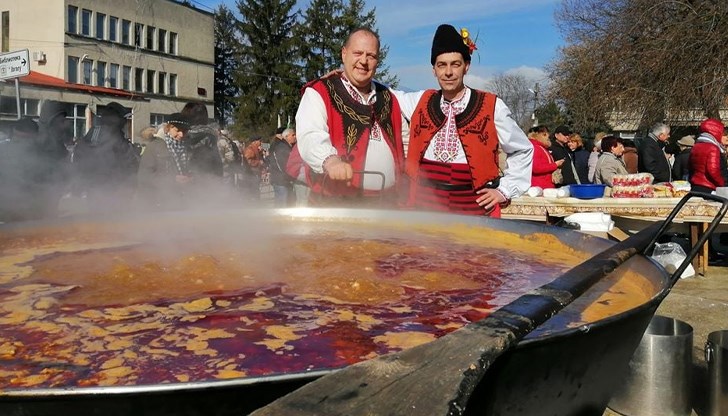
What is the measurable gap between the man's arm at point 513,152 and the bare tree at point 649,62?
46.0ft

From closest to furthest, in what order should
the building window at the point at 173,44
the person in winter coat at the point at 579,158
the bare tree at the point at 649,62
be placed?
the person in winter coat at the point at 579,158
the bare tree at the point at 649,62
the building window at the point at 173,44

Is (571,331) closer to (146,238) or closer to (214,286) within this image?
(214,286)

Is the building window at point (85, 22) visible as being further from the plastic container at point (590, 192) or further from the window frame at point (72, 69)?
the plastic container at point (590, 192)

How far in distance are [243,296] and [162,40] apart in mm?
38549

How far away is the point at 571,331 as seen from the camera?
93 centimetres

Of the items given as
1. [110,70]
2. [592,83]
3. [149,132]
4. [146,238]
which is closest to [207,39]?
[110,70]

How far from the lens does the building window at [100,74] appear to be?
31.7 metres

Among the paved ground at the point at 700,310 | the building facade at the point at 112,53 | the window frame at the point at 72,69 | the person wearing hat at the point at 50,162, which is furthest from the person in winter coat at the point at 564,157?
the window frame at the point at 72,69

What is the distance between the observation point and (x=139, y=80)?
34.8 m

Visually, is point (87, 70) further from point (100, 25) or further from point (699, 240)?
point (699, 240)

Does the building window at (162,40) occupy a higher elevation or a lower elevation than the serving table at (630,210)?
higher

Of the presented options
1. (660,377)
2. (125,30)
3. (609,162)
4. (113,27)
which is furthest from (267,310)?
(125,30)

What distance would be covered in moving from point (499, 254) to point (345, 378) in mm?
1487

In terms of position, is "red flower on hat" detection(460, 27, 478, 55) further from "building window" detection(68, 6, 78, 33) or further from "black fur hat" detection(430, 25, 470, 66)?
"building window" detection(68, 6, 78, 33)
